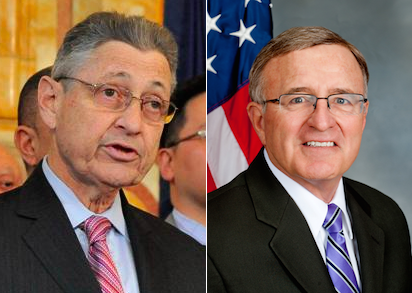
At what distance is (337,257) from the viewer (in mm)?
3318

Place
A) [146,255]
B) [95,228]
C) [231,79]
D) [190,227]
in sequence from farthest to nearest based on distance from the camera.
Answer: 1. [231,79]
2. [190,227]
3. [146,255]
4. [95,228]

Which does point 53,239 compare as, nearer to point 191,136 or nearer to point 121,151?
point 121,151

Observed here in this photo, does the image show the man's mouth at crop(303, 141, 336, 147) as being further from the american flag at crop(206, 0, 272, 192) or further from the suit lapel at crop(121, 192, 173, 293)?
the suit lapel at crop(121, 192, 173, 293)

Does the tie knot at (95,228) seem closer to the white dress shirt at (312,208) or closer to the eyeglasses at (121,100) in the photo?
the eyeglasses at (121,100)

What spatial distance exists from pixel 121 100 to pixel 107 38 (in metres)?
0.26

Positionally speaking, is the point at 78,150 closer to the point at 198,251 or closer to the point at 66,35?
the point at 66,35

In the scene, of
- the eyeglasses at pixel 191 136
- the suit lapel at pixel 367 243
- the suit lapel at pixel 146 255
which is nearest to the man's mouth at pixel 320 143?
the suit lapel at pixel 367 243

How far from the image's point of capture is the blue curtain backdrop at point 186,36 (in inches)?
120

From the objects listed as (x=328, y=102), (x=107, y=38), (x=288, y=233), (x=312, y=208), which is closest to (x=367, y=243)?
(x=312, y=208)

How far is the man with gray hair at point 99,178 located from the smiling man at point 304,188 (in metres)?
0.30

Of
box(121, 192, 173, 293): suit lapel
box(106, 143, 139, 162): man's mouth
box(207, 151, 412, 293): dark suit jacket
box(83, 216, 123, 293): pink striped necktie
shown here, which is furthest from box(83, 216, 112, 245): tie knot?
box(207, 151, 412, 293): dark suit jacket

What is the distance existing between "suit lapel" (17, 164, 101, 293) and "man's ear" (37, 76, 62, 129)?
A: 0.63 ft

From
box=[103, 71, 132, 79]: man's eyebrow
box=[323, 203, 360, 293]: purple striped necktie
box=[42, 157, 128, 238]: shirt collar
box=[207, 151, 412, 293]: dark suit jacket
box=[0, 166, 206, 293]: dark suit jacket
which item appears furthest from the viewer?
box=[323, 203, 360, 293]: purple striped necktie

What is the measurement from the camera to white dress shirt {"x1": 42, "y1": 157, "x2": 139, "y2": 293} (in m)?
2.81
